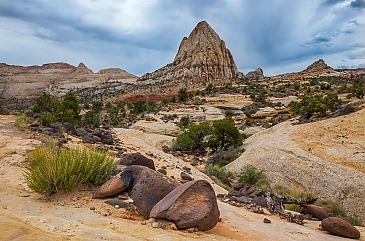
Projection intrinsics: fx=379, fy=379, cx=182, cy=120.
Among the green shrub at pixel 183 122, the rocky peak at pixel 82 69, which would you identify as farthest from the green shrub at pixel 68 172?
the rocky peak at pixel 82 69

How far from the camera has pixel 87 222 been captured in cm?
608

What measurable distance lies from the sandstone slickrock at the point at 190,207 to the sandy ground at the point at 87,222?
0.20 m

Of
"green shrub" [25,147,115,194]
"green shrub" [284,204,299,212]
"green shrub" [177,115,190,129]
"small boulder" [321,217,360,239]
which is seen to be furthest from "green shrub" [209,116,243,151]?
"green shrub" [25,147,115,194]

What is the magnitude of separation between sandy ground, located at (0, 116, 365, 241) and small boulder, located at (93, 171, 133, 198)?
0.69 feet

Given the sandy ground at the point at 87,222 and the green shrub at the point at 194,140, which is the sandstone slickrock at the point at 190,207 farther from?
the green shrub at the point at 194,140

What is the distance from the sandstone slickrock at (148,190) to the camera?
7.01m

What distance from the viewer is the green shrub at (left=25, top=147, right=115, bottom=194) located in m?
7.52

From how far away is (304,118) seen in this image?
968 inches

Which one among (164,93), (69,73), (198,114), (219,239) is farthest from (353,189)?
(69,73)

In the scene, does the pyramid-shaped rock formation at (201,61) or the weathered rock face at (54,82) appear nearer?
the pyramid-shaped rock formation at (201,61)

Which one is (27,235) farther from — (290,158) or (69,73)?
(69,73)

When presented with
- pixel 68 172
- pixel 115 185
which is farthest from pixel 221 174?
pixel 68 172

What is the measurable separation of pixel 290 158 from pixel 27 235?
14.5 meters

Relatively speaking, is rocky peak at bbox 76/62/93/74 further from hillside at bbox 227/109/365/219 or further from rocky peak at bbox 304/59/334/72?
hillside at bbox 227/109/365/219
